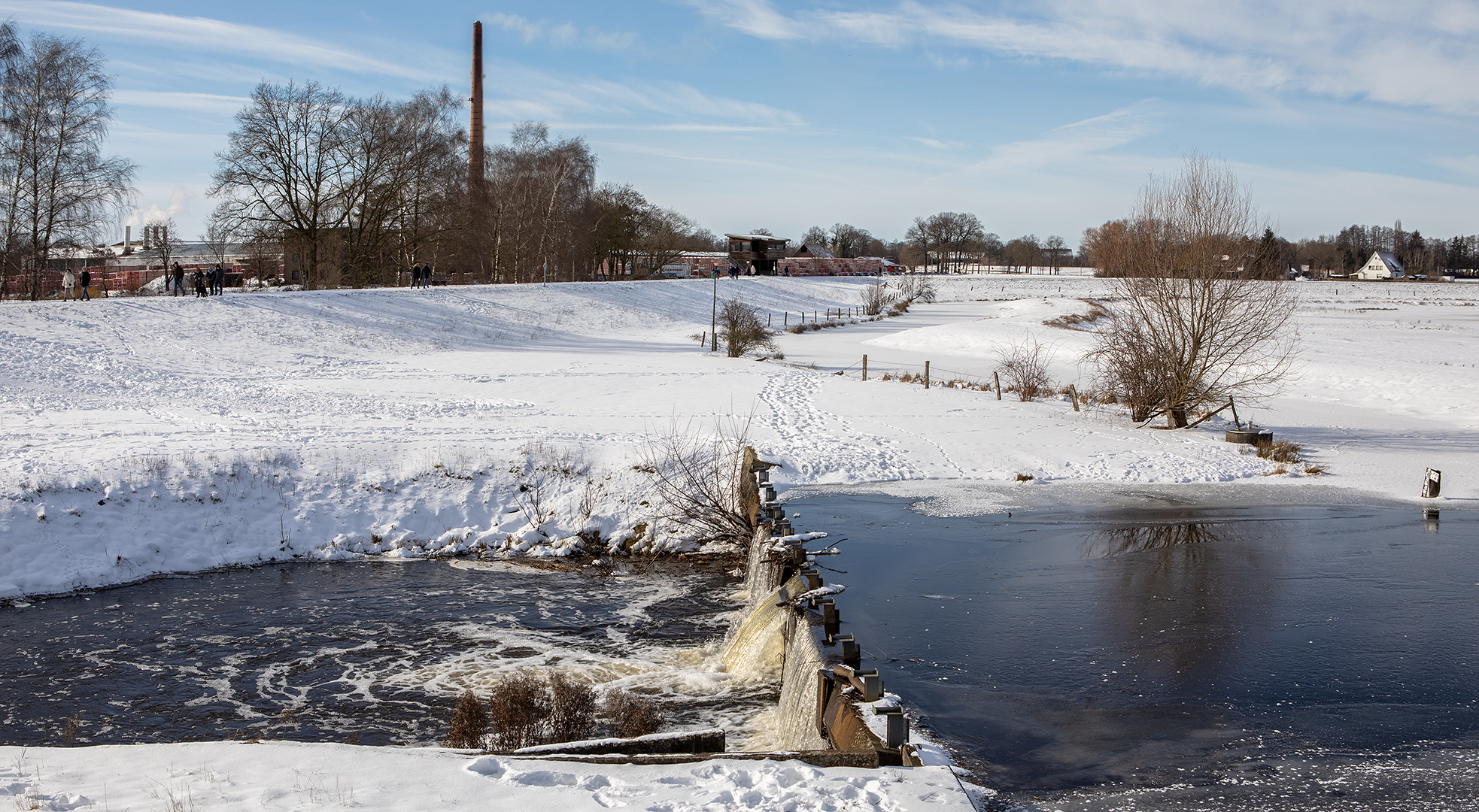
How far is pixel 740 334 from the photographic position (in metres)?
38.8

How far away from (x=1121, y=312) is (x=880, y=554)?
580 inches

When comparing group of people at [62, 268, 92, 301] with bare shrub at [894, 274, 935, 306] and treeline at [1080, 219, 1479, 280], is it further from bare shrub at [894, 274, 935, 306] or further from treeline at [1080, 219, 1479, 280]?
treeline at [1080, 219, 1479, 280]

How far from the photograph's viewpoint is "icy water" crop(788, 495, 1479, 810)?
7.45 m

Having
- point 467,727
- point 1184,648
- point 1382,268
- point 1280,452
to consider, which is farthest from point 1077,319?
point 1382,268

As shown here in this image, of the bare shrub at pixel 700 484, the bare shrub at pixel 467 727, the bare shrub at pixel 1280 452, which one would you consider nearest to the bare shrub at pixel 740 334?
the bare shrub at pixel 700 484

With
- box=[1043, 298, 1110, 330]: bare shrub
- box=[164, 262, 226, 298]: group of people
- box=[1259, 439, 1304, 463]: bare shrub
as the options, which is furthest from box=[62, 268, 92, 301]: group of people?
box=[1043, 298, 1110, 330]: bare shrub

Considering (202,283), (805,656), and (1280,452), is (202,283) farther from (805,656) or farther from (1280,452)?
(1280,452)

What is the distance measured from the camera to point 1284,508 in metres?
16.7

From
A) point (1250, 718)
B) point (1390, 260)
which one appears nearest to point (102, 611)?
point (1250, 718)

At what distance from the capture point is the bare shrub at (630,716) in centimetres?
843

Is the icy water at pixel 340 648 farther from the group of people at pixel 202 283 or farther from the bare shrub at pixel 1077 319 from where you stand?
the bare shrub at pixel 1077 319

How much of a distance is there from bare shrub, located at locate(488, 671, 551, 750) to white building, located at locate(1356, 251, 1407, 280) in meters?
167

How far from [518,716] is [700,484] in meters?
8.33

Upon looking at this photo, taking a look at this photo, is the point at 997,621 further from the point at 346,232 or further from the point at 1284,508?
the point at 346,232
